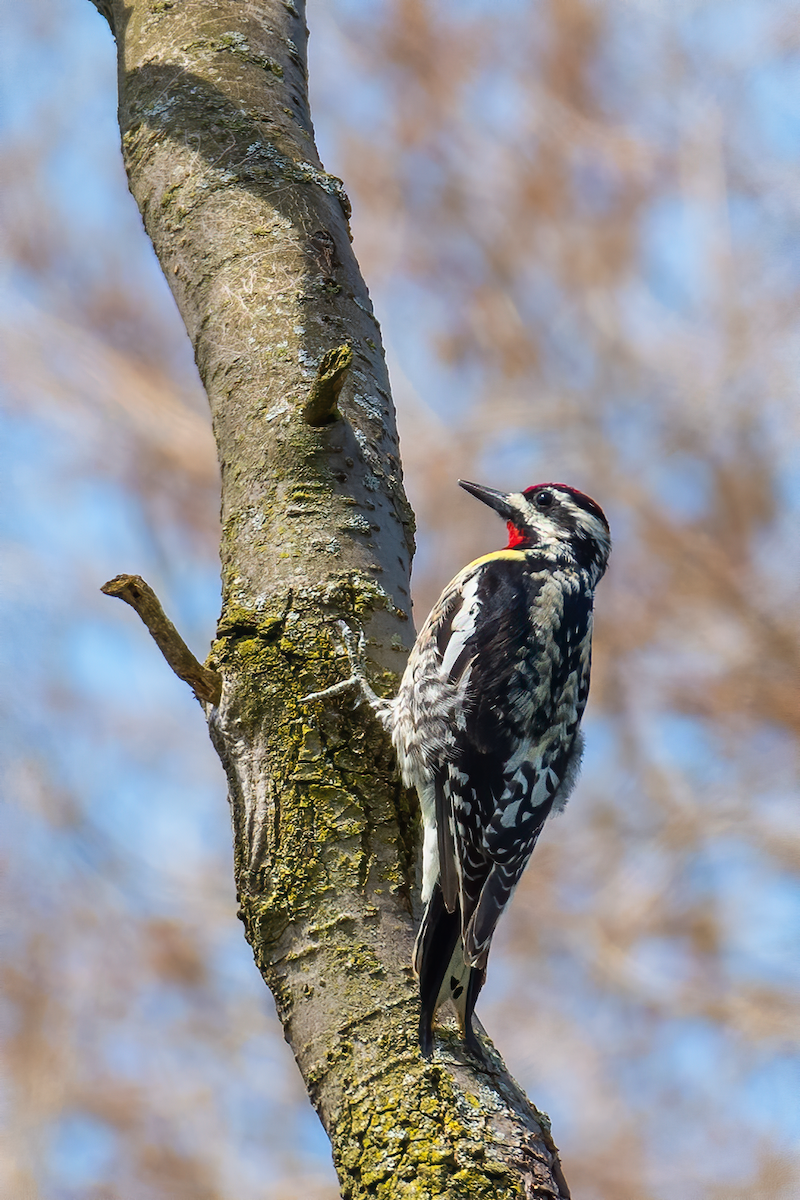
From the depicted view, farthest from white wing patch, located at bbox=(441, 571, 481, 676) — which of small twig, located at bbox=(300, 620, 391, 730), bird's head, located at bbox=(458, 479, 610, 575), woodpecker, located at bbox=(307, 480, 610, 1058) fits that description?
small twig, located at bbox=(300, 620, 391, 730)

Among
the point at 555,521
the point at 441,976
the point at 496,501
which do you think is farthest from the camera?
the point at 496,501

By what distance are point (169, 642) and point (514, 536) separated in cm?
176

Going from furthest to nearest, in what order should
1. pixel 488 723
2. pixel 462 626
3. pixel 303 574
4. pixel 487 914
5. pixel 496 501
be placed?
pixel 496 501 < pixel 462 626 < pixel 488 723 < pixel 487 914 < pixel 303 574

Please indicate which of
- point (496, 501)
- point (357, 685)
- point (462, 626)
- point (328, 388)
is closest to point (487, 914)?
point (357, 685)

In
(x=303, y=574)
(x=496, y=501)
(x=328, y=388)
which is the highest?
(x=496, y=501)

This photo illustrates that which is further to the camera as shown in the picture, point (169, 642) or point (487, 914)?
point (487, 914)

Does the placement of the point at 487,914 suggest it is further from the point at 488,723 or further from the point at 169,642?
the point at 169,642

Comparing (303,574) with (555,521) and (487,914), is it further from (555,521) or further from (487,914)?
(555,521)

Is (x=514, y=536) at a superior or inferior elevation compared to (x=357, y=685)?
superior

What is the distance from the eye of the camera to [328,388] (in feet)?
7.17

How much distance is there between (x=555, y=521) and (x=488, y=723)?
1020 mm

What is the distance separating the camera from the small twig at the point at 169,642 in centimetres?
215

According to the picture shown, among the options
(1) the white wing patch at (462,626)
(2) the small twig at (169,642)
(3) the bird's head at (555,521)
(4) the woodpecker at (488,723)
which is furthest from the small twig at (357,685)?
(3) the bird's head at (555,521)

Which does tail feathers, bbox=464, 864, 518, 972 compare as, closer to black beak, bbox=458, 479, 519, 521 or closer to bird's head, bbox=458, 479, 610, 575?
bird's head, bbox=458, 479, 610, 575
